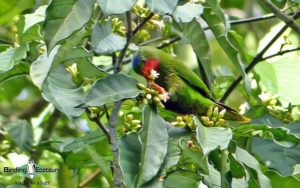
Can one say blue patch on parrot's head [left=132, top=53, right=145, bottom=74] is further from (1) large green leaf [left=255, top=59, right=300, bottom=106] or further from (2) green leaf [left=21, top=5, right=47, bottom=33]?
(1) large green leaf [left=255, top=59, right=300, bottom=106]

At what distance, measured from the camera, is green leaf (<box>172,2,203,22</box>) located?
5.38 feet

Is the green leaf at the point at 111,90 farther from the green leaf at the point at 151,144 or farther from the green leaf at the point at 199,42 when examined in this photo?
the green leaf at the point at 199,42

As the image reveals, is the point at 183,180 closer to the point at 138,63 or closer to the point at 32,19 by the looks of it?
the point at 138,63

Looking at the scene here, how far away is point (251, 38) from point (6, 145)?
1.76m

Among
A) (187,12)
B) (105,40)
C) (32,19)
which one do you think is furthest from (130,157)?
(32,19)

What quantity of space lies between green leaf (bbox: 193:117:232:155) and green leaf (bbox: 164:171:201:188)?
0.47 feet

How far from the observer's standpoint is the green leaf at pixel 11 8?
1.99 metres

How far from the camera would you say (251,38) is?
3.82 m

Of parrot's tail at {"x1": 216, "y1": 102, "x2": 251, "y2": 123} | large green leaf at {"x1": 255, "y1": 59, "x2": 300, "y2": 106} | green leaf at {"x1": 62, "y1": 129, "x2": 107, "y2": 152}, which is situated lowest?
green leaf at {"x1": 62, "y1": 129, "x2": 107, "y2": 152}

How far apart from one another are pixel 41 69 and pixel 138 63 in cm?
47

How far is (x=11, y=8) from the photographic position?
2.10 m

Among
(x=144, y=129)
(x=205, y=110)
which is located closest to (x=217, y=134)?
(x=144, y=129)

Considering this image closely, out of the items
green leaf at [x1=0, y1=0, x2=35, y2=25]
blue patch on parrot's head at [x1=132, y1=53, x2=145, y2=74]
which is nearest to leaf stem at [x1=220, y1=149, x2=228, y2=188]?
blue patch on parrot's head at [x1=132, y1=53, x2=145, y2=74]

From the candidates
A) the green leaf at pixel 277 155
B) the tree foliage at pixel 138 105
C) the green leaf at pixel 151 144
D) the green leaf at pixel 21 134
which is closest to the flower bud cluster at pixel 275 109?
the tree foliage at pixel 138 105
